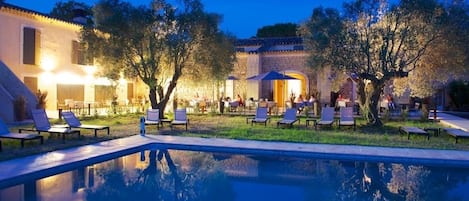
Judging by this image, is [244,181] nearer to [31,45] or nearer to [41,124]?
[41,124]

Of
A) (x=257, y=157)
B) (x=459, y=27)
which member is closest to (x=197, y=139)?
(x=257, y=157)

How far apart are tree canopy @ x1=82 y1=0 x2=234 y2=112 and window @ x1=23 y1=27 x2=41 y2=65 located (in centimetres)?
510

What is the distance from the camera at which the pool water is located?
Answer: 19.6 ft

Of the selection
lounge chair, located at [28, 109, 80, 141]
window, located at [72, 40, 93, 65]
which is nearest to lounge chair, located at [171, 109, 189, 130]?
lounge chair, located at [28, 109, 80, 141]

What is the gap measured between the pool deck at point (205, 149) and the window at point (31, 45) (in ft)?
32.7

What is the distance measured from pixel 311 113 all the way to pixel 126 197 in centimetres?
1340

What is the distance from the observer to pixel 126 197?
5.89 m

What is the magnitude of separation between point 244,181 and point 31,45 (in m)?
14.6

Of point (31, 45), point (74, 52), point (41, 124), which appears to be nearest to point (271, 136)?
point (41, 124)

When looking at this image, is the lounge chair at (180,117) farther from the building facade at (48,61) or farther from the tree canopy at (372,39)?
the tree canopy at (372,39)

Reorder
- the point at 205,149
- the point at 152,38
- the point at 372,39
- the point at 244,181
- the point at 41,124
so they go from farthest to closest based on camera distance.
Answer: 1. the point at 152,38
2. the point at 372,39
3. the point at 41,124
4. the point at 205,149
5. the point at 244,181

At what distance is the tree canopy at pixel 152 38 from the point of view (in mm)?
13555

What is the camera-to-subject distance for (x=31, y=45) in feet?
57.8

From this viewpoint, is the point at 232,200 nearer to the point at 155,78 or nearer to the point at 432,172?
the point at 432,172
